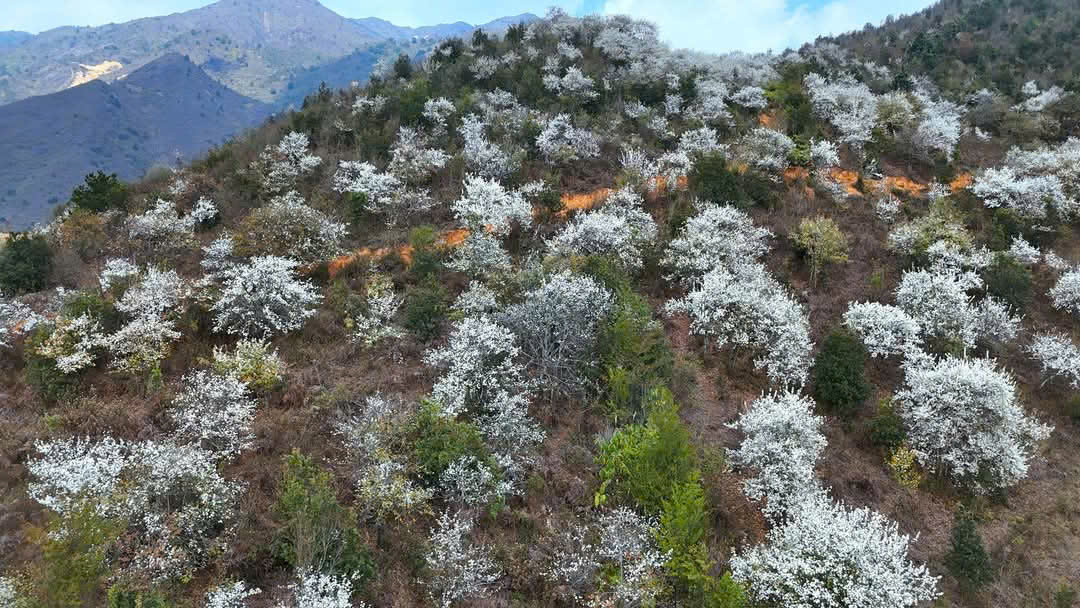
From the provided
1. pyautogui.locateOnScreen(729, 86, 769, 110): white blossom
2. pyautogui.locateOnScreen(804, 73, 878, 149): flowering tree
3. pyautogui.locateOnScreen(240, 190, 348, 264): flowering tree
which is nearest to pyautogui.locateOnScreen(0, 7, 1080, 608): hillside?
pyautogui.locateOnScreen(240, 190, 348, 264): flowering tree

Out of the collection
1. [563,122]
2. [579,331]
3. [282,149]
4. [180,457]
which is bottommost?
[180,457]

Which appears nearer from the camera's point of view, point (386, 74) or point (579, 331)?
point (579, 331)

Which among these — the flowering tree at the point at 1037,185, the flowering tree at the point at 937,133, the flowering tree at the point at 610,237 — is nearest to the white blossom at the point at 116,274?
the flowering tree at the point at 610,237

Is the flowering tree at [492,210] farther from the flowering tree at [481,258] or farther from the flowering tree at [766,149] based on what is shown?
the flowering tree at [766,149]

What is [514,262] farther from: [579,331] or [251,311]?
[251,311]

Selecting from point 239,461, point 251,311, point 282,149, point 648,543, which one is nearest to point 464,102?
point 282,149

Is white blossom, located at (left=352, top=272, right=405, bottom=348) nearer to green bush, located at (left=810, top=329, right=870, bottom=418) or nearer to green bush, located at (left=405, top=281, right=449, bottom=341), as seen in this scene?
green bush, located at (left=405, top=281, right=449, bottom=341)

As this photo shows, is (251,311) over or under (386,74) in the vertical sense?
under
